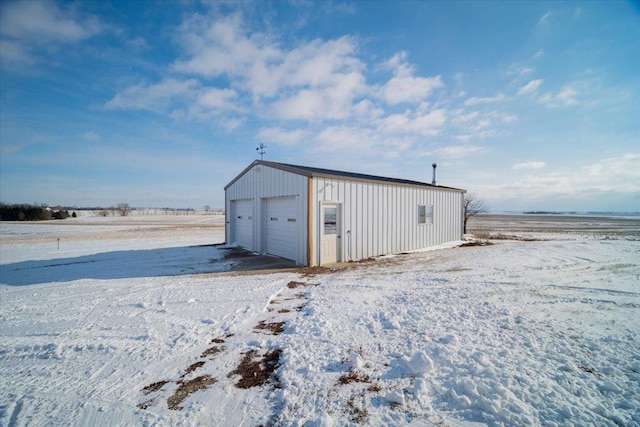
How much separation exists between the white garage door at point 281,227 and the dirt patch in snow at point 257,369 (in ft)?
20.7

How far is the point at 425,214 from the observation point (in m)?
14.0

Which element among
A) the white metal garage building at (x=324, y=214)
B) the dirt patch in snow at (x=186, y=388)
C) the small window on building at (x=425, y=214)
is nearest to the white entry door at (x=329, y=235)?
the white metal garage building at (x=324, y=214)

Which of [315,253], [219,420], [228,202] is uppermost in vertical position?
[228,202]

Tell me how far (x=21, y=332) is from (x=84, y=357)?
1875 mm

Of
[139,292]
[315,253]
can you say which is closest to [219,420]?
[139,292]

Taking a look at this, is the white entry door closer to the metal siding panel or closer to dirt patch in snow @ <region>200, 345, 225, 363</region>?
the metal siding panel

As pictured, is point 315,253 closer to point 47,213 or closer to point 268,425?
point 268,425

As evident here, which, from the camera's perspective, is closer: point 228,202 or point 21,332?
point 21,332

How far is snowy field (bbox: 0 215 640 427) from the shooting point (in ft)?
8.98

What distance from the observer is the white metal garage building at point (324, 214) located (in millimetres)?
9625

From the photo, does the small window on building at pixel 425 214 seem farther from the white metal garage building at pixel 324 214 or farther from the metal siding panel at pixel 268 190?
the metal siding panel at pixel 268 190

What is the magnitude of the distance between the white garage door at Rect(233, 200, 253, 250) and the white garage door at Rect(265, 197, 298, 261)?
5.13ft

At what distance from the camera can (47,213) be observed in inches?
1790

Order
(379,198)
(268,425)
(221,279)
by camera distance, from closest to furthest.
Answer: (268,425)
(221,279)
(379,198)
